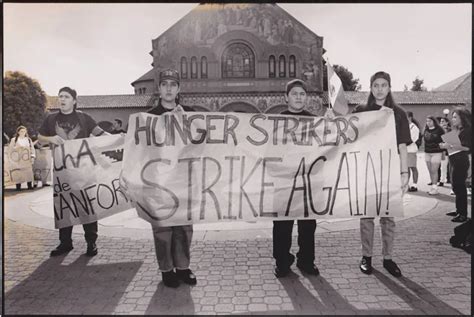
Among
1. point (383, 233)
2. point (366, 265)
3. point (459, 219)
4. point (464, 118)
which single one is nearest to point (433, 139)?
point (459, 219)

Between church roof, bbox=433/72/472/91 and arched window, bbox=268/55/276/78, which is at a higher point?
church roof, bbox=433/72/472/91

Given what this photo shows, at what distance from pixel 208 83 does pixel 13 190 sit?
19.5 meters

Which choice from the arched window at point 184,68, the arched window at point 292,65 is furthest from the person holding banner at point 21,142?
the arched window at point 292,65

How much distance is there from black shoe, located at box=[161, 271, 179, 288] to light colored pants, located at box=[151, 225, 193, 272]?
49 mm

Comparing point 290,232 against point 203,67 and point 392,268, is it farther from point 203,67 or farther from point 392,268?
point 203,67

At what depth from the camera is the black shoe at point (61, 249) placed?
4.75 meters

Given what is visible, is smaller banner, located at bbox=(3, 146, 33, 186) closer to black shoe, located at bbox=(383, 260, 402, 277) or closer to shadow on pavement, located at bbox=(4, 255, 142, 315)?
shadow on pavement, located at bbox=(4, 255, 142, 315)

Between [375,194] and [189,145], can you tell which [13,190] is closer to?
[189,145]

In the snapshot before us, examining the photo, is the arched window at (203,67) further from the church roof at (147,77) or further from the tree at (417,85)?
the tree at (417,85)

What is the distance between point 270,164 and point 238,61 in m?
27.2

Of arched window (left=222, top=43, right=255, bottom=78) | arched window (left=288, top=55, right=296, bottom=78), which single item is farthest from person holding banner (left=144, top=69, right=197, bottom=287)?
arched window (left=288, top=55, right=296, bottom=78)

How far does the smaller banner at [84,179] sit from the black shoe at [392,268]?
345 cm

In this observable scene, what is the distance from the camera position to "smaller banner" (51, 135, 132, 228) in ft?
14.8

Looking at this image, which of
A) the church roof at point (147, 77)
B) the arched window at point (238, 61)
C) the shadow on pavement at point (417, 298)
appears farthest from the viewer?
the church roof at point (147, 77)
